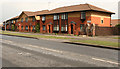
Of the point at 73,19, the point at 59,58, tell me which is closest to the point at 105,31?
the point at 73,19

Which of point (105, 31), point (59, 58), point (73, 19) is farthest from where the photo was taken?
point (73, 19)

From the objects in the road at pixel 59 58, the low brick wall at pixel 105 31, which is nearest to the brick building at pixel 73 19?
the low brick wall at pixel 105 31

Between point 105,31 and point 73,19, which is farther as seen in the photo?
point 73,19

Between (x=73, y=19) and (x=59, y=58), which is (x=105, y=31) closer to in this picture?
(x=73, y=19)

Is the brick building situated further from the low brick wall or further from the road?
the road

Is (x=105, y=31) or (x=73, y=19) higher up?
(x=73, y=19)

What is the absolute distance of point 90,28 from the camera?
28281mm

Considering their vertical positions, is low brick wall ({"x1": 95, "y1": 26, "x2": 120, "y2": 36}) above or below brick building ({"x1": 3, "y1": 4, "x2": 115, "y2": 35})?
below

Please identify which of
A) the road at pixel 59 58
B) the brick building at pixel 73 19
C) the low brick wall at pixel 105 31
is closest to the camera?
the road at pixel 59 58

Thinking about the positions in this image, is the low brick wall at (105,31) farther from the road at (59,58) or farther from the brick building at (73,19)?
the road at (59,58)

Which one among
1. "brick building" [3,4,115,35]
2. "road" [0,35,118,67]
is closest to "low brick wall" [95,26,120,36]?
"brick building" [3,4,115,35]

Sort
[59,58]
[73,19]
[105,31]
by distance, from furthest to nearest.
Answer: [73,19] → [105,31] → [59,58]

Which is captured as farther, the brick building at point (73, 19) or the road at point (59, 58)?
the brick building at point (73, 19)

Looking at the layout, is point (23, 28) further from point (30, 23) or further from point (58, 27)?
point (58, 27)
